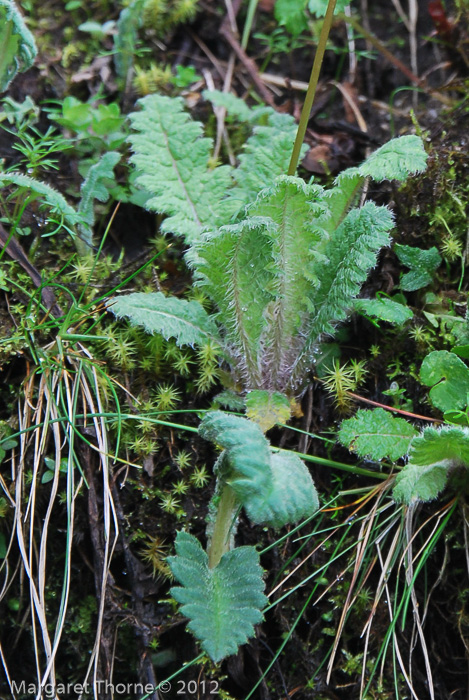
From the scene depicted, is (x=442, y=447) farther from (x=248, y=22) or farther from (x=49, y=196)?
(x=248, y=22)

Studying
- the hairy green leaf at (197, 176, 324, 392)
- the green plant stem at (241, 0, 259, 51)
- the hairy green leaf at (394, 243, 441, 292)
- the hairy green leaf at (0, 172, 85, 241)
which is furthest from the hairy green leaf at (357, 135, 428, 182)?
the green plant stem at (241, 0, 259, 51)

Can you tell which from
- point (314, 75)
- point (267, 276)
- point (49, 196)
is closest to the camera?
point (314, 75)

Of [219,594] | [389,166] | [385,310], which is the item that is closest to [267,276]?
[385,310]

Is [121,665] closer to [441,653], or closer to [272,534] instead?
[272,534]

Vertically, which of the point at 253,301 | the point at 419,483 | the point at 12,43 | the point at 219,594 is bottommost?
the point at 219,594

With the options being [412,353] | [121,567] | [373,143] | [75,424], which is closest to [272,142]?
[373,143]

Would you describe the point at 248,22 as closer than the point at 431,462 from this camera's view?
No
